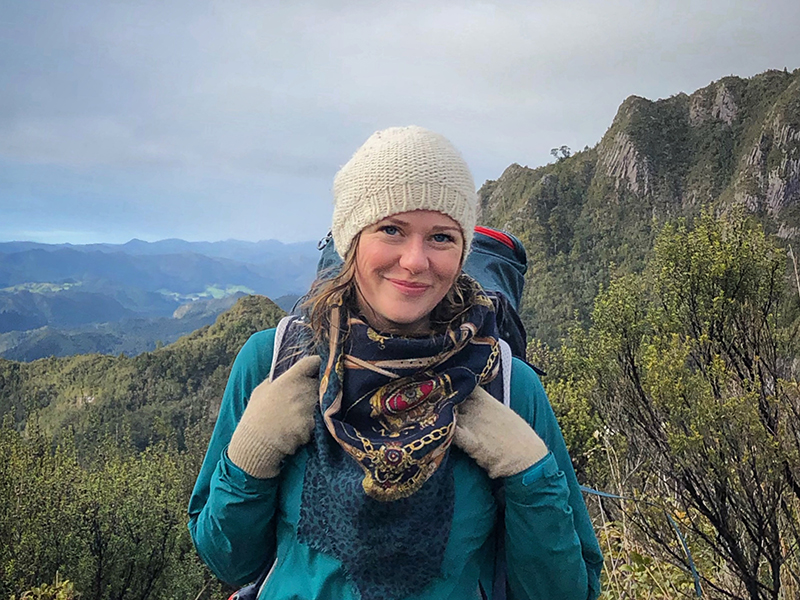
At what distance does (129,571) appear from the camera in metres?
18.0

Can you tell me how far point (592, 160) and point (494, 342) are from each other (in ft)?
254

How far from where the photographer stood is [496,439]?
1.31m

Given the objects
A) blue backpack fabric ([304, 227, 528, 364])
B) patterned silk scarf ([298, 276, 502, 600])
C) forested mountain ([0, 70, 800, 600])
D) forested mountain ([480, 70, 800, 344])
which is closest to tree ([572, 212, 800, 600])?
forested mountain ([0, 70, 800, 600])

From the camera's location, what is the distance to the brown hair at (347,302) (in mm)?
1417

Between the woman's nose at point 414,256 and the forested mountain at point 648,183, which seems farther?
the forested mountain at point 648,183

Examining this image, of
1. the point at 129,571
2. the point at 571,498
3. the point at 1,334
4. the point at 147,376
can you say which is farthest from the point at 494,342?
the point at 1,334

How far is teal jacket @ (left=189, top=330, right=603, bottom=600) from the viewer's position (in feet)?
4.36

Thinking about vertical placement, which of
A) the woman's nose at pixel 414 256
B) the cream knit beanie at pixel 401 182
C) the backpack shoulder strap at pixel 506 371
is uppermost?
the cream knit beanie at pixel 401 182

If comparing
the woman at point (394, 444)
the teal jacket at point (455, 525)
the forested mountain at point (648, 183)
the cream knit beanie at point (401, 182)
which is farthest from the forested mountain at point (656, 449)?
the cream knit beanie at point (401, 182)

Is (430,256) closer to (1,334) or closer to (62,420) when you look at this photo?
(62,420)

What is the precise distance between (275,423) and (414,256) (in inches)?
18.8

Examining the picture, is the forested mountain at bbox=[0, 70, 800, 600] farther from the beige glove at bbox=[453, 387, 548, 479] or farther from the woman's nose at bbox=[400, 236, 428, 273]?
the woman's nose at bbox=[400, 236, 428, 273]

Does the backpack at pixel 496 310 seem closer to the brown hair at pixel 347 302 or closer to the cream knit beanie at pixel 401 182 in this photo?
the brown hair at pixel 347 302

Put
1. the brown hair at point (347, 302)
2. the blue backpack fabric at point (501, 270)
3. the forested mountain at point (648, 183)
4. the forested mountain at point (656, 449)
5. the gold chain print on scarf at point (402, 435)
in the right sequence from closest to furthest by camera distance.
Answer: the gold chain print on scarf at point (402, 435)
the brown hair at point (347, 302)
the blue backpack fabric at point (501, 270)
the forested mountain at point (656, 449)
the forested mountain at point (648, 183)
